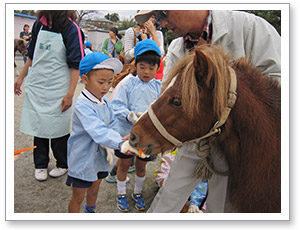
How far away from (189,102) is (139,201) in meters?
1.89

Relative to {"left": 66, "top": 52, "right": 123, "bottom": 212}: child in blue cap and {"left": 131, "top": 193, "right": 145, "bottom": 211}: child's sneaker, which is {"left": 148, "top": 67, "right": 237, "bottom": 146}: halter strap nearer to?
{"left": 66, "top": 52, "right": 123, "bottom": 212}: child in blue cap

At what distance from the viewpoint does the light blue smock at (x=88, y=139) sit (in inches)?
67.3

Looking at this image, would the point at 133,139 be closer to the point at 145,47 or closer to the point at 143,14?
the point at 143,14

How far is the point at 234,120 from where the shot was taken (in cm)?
117

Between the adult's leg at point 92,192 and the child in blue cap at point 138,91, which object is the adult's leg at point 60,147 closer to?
the child in blue cap at point 138,91

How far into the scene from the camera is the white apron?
8.11 feet

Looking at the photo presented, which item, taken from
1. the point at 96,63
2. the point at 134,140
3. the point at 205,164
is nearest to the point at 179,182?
the point at 205,164

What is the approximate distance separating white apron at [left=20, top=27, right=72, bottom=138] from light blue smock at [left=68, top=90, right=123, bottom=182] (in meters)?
0.90

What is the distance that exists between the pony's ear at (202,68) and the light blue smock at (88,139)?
88 centimetres
